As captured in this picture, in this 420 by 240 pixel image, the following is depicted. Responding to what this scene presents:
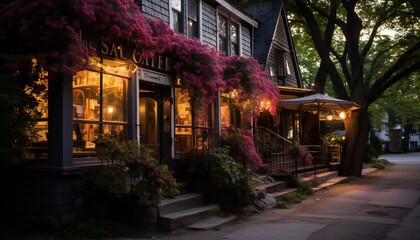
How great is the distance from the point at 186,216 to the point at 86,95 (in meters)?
3.29

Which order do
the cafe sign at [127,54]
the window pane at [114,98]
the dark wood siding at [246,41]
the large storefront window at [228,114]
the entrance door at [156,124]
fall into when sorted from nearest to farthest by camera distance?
the cafe sign at [127,54], the window pane at [114,98], the entrance door at [156,124], the large storefront window at [228,114], the dark wood siding at [246,41]

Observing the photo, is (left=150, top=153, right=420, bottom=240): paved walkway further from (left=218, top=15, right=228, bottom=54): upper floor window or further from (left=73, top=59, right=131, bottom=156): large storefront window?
(left=218, top=15, right=228, bottom=54): upper floor window

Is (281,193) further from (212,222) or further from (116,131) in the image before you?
(116,131)

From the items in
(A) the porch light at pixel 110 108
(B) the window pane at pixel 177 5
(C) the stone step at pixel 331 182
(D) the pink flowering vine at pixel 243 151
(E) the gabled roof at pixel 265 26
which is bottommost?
(C) the stone step at pixel 331 182

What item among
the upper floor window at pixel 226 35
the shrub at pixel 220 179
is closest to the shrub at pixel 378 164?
the upper floor window at pixel 226 35

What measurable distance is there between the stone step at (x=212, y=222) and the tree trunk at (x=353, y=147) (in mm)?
11193

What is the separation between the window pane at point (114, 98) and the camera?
9680 mm

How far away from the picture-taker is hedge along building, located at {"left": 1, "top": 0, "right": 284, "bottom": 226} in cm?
781

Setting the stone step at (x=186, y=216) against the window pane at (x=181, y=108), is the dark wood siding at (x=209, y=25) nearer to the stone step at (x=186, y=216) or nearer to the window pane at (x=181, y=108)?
the window pane at (x=181, y=108)

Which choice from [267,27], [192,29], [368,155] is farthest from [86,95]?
[368,155]

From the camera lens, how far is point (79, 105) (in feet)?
29.3

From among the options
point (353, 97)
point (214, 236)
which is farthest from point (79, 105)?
point (353, 97)

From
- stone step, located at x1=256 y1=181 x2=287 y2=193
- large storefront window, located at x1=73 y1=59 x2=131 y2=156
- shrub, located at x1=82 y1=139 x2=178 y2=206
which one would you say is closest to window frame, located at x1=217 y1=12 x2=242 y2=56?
stone step, located at x1=256 y1=181 x2=287 y2=193

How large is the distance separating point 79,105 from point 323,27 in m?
20.9
